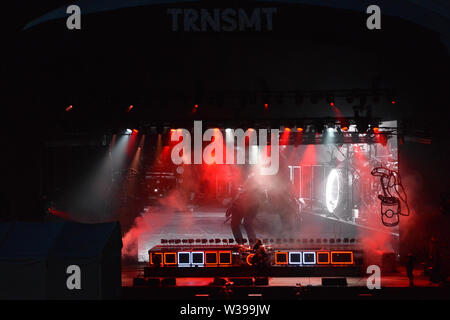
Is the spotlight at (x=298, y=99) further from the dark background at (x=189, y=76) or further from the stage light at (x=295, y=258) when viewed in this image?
the stage light at (x=295, y=258)

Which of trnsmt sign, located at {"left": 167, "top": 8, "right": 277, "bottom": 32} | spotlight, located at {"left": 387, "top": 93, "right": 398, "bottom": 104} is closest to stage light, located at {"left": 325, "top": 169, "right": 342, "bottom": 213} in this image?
spotlight, located at {"left": 387, "top": 93, "right": 398, "bottom": 104}

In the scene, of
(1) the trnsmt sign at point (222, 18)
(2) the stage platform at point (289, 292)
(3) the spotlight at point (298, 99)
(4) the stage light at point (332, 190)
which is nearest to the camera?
(2) the stage platform at point (289, 292)

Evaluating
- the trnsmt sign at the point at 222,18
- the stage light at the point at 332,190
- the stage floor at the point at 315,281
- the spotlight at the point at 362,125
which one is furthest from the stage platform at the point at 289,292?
the trnsmt sign at the point at 222,18

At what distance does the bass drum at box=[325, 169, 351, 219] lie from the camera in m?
13.7

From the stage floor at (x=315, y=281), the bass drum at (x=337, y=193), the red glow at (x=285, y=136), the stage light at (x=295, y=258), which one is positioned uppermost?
the red glow at (x=285, y=136)

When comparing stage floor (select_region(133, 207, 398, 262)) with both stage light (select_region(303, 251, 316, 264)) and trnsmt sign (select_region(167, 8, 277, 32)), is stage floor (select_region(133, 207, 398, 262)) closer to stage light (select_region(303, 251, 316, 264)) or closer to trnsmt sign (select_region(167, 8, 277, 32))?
stage light (select_region(303, 251, 316, 264))

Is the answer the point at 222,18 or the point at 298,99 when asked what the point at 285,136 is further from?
the point at 222,18

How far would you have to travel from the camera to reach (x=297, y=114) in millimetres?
12586

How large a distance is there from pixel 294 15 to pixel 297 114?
2.83 m

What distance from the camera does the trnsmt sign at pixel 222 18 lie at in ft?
35.0

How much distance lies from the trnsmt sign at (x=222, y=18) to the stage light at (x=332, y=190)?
5.26 m

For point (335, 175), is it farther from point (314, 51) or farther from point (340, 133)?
point (314, 51)


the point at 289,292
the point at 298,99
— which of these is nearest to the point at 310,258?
the point at 289,292

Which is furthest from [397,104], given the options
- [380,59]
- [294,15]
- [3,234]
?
[3,234]
